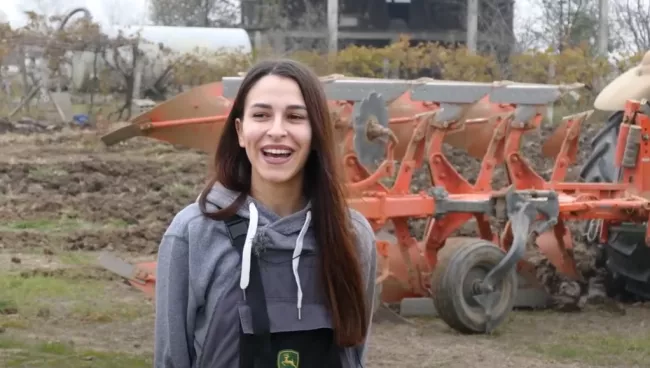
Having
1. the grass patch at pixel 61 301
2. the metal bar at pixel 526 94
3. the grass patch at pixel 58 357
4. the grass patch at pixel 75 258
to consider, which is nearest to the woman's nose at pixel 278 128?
the grass patch at pixel 58 357

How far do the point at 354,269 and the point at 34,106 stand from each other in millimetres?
21045

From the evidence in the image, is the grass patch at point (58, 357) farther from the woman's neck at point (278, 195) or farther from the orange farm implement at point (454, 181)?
the woman's neck at point (278, 195)

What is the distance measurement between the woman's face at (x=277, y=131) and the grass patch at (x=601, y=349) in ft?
13.6

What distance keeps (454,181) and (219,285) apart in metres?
5.51

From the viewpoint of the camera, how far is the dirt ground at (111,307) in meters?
6.17

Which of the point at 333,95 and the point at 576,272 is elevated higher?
the point at 333,95

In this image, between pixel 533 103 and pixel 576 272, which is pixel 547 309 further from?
pixel 533 103

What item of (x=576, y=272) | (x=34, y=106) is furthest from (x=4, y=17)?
(x=576, y=272)

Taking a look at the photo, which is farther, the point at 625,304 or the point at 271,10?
the point at 271,10

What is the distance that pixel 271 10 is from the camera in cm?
3117

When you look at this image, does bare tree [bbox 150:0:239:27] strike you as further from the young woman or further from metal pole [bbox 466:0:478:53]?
the young woman

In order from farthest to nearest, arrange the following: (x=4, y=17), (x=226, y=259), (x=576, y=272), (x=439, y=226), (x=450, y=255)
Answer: (x=4, y=17) → (x=576, y=272) → (x=439, y=226) → (x=450, y=255) → (x=226, y=259)

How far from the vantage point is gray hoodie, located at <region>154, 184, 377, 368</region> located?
7.41 feet

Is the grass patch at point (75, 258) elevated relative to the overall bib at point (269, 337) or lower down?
lower down
